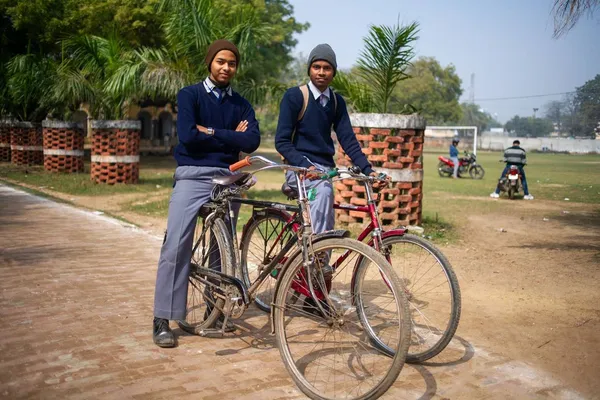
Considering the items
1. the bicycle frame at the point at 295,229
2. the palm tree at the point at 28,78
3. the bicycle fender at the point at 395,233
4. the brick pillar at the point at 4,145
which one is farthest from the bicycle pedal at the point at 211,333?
the brick pillar at the point at 4,145

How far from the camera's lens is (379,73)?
9.66m

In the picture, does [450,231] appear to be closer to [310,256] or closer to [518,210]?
[518,210]

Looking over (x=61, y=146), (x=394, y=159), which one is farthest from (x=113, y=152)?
→ (x=394, y=159)

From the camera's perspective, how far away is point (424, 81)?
62188 millimetres

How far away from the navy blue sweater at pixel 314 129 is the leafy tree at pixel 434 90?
57495mm

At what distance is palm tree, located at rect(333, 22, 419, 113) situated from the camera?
30.1 ft

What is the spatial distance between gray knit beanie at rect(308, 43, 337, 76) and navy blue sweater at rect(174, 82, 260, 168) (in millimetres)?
651

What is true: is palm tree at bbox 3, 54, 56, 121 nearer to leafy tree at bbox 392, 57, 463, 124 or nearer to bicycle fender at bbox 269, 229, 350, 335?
bicycle fender at bbox 269, 229, 350, 335

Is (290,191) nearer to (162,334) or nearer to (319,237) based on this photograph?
(319,237)

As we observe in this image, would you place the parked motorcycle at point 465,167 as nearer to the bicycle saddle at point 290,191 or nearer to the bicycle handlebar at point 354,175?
the bicycle saddle at point 290,191

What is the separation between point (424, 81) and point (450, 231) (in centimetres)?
5485

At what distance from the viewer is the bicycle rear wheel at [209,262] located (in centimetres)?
424

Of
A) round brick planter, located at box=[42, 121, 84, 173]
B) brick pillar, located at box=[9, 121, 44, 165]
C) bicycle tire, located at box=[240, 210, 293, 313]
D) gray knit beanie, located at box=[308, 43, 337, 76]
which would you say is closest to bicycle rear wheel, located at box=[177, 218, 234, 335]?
bicycle tire, located at box=[240, 210, 293, 313]

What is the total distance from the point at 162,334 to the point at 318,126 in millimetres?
1939
